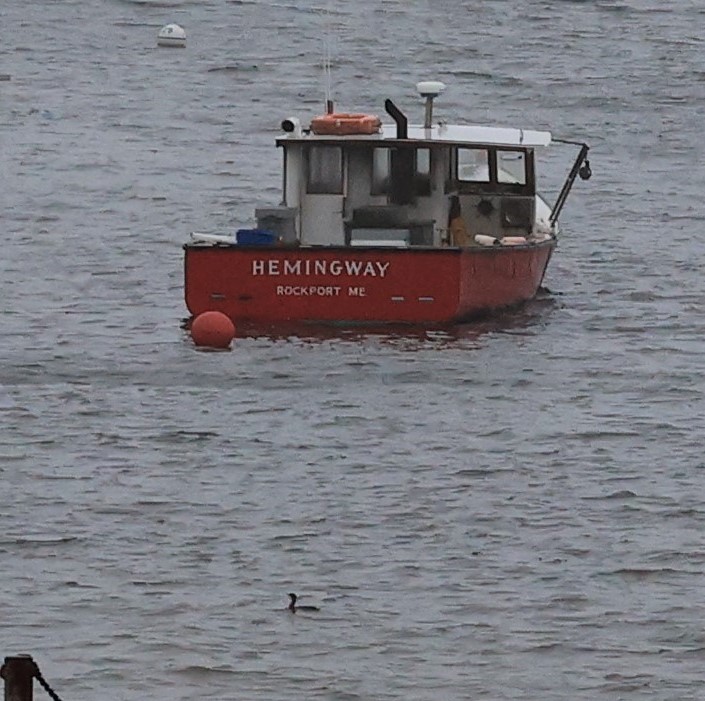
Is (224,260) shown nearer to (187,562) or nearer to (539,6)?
(187,562)

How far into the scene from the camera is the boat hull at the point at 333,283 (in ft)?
66.6

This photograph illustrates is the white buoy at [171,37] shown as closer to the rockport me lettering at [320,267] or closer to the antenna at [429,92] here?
the antenna at [429,92]

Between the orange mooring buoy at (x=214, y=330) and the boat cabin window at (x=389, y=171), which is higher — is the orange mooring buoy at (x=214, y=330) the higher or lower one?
the lower one

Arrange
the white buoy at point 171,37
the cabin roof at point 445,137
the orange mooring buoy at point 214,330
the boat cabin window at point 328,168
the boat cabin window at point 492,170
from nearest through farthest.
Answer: the orange mooring buoy at point 214,330 < the cabin roof at point 445,137 < the boat cabin window at point 328,168 < the boat cabin window at point 492,170 < the white buoy at point 171,37

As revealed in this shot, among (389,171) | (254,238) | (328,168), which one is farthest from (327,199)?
(254,238)

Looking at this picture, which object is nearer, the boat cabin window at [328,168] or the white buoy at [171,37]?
the boat cabin window at [328,168]

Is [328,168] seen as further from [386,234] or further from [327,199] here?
[386,234]

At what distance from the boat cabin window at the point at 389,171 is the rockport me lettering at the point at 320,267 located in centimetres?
160

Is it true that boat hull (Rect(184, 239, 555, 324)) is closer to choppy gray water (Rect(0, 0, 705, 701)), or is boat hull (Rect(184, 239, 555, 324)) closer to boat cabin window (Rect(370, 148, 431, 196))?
choppy gray water (Rect(0, 0, 705, 701))

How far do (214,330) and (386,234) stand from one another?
7.12 ft

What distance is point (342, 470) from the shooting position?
16.4 m

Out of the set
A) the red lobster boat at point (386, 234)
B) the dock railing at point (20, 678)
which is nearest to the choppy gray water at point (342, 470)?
the red lobster boat at point (386, 234)

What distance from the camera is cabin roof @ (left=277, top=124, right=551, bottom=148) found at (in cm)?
2164

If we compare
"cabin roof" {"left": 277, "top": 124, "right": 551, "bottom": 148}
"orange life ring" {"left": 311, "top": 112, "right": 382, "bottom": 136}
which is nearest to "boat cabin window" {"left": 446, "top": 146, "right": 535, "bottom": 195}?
"cabin roof" {"left": 277, "top": 124, "right": 551, "bottom": 148}
